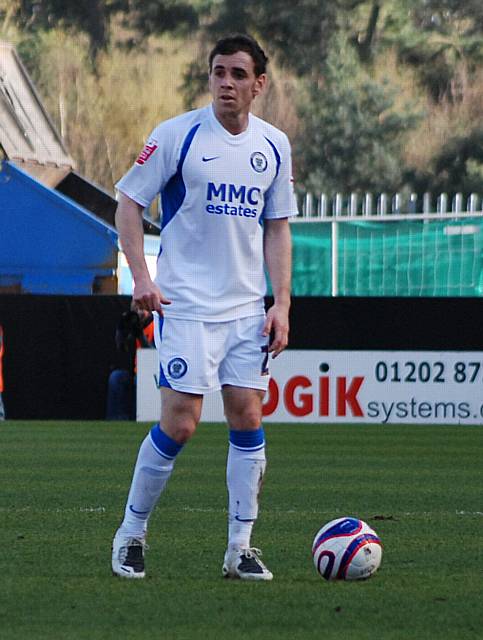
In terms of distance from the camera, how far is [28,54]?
177 feet

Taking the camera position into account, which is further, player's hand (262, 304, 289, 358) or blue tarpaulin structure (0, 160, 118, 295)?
blue tarpaulin structure (0, 160, 118, 295)

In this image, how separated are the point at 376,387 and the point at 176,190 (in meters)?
12.9

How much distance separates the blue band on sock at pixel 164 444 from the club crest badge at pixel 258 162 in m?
1.11

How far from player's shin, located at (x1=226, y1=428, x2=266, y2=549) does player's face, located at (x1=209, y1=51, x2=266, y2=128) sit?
1.30 meters

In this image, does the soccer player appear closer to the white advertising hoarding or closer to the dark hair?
the dark hair

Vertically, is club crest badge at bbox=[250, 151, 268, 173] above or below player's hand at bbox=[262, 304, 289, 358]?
above

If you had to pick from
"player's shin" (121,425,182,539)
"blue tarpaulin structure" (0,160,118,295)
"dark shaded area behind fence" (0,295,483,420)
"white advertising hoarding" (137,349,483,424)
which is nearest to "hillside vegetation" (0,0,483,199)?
"blue tarpaulin structure" (0,160,118,295)

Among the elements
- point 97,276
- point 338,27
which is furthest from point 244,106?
point 338,27

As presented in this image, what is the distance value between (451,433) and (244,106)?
1136 cm

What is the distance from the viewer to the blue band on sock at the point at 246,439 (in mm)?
6508

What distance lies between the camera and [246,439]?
651 cm

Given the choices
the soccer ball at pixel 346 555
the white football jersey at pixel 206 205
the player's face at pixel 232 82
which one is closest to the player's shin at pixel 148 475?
the white football jersey at pixel 206 205

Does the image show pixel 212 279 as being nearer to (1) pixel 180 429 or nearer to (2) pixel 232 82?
(1) pixel 180 429

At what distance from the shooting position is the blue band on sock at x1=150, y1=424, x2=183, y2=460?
21.0 ft
